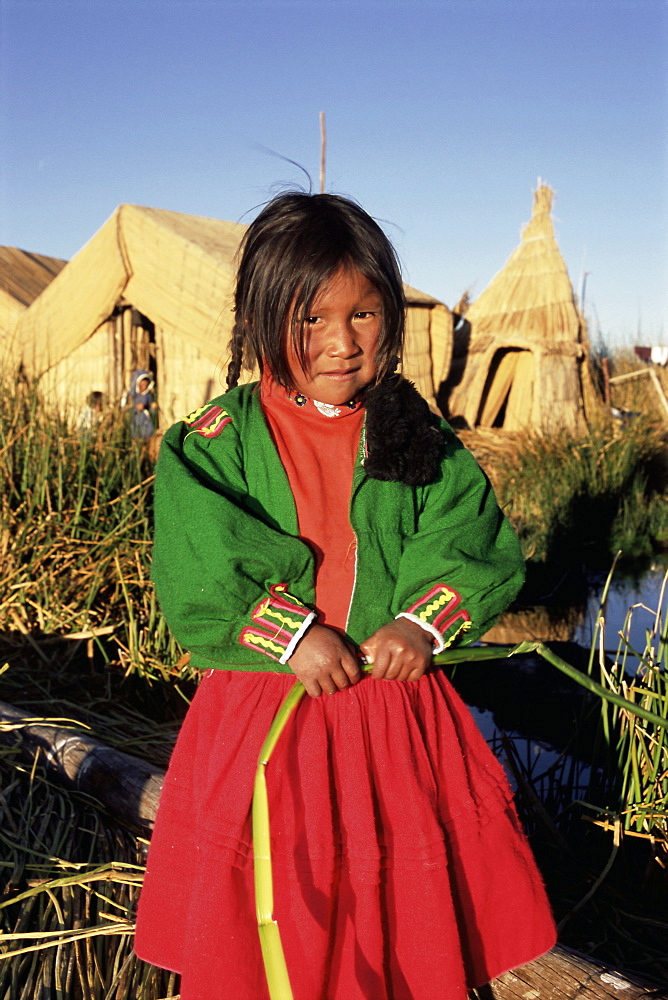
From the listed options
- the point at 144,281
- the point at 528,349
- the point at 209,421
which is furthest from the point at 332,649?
the point at 528,349

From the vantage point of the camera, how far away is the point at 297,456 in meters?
1.50

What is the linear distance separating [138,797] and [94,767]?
184 millimetres

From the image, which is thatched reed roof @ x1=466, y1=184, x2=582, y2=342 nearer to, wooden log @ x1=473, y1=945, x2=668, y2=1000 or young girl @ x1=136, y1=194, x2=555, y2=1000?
young girl @ x1=136, y1=194, x2=555, y2=1000

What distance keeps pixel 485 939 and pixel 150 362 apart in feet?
19.3

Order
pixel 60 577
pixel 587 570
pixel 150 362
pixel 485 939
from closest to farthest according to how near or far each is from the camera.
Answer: pixel 485 939
pixel 60 577
pixel 587 570
pixel 150 362

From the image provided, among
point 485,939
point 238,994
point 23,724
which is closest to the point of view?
point 238,994

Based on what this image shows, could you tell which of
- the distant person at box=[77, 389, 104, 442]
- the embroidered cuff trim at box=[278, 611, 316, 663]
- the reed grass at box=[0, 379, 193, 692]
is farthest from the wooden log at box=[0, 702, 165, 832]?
the distant person at box=[77, 389, 104, 442]

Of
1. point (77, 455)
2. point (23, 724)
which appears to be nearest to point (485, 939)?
point (23, 724)

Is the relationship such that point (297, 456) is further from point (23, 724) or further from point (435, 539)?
point (23, 724)

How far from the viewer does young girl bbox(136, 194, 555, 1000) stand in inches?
52.1

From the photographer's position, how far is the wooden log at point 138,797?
59.2 inches

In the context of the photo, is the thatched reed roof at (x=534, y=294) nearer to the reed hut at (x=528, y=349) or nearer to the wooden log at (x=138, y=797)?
the reed hut at (x=528, y=349)

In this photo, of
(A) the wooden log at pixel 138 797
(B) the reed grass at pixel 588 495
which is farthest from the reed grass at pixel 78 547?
(B) the reed grass at pixel 588 495

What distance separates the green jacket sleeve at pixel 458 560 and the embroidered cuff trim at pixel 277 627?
0.19 m
